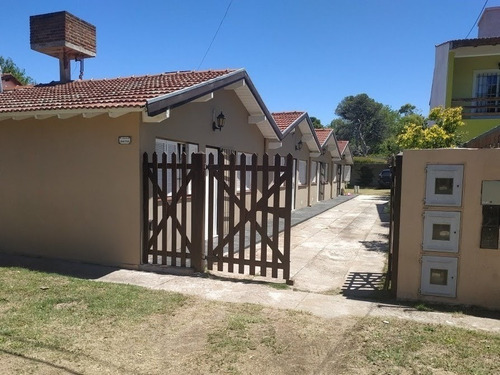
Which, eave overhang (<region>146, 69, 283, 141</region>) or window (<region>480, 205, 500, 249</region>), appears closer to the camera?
window (<region>480, 205, 500, 249</region>)

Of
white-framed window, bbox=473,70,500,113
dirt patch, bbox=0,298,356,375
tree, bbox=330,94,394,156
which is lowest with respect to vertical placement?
dirt patch, bbox=0,298,356,375

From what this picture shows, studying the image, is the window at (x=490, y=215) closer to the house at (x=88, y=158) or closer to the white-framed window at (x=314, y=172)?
the house at (x=88, y=158)

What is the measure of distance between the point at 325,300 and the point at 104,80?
8280mm

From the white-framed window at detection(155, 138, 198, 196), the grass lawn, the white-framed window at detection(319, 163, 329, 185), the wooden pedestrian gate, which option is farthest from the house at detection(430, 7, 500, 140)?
the grass lawn

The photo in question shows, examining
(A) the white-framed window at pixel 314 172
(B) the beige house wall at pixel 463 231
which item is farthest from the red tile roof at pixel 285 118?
(B) the beige house wall at pixel 463 231

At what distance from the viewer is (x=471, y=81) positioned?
16719mm

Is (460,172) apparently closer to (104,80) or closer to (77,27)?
(104,80)

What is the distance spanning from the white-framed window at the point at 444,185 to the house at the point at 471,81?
12.0 meters

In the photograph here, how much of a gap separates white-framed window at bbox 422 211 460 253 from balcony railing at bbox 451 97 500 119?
41.0ft

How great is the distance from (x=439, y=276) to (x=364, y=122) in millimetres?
76730

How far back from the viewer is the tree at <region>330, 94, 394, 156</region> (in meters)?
75.6

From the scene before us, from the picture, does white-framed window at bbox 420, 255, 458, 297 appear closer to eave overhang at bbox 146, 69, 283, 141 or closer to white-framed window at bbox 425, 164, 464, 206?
white-framed window at bbox 425, 164, 464, 206

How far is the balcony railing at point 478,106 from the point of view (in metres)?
15.5

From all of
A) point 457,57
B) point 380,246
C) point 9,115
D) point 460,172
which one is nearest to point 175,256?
point 9,115
